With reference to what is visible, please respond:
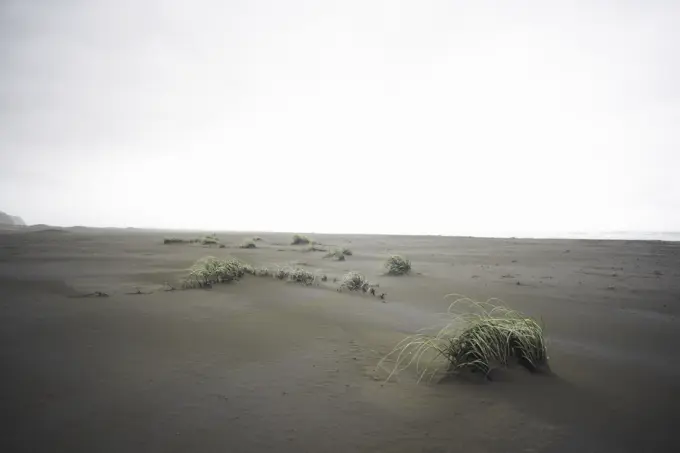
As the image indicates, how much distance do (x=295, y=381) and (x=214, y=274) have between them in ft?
18.6

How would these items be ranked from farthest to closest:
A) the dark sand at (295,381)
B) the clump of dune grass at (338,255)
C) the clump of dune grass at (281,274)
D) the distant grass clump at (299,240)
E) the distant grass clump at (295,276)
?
the distant grass clump at (299,240) < the clump of dune grass at (338,255) < the clump of dune grass at (281,274) < the distant grass clump at (295,276) < the dark sand at (295,381)

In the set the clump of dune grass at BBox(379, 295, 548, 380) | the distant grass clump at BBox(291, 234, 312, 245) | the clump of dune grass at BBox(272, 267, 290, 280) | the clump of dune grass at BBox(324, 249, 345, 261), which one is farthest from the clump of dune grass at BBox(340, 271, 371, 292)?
the distant grass clump at BBox(291, 234, 312, 245)

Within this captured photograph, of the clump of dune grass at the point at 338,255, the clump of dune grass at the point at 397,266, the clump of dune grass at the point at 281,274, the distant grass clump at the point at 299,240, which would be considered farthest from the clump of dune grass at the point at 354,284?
the distant grass clump at the point at 299,240

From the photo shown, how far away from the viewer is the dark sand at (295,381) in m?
2.57

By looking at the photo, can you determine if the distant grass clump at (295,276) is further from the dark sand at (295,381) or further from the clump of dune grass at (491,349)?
the clump of dune grass at (491,349)

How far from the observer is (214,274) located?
8.55 metres

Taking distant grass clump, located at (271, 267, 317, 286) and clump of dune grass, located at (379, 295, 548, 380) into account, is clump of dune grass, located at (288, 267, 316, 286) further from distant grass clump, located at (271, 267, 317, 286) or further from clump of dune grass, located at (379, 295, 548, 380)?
clump of dune grass, located at (379, 295, 548, 380)

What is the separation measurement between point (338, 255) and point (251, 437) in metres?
12.7

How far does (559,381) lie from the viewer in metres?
3.61

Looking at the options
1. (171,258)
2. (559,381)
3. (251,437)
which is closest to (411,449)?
(251,437)

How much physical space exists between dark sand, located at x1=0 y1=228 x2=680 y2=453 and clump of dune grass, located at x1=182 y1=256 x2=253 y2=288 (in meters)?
0.71

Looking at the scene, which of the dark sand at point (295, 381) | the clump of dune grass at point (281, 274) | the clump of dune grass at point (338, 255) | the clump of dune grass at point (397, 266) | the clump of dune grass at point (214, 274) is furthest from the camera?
the clump of dune grass at point (338, 255)

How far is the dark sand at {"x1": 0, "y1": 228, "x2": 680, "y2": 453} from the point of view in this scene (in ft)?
8.45

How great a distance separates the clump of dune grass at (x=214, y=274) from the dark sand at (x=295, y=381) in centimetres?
71
